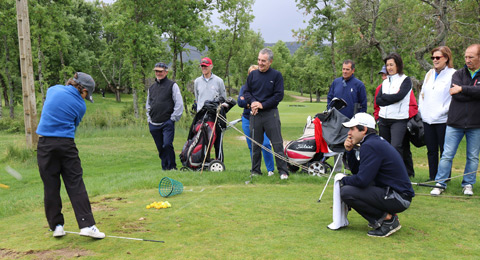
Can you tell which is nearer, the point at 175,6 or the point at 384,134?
the point at 384,134

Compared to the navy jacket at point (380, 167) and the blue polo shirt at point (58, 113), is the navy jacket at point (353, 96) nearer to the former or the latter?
the navy jacket at point (380, 167)

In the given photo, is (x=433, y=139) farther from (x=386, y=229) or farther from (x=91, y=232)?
(x=91, y=232)

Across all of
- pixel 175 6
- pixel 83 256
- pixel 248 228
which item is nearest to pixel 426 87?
pixel 248 228

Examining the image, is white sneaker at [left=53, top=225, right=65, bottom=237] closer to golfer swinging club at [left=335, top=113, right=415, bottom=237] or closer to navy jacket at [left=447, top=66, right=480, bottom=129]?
golfer swinging club at [left=335, top=113, right=415, bottom=237]

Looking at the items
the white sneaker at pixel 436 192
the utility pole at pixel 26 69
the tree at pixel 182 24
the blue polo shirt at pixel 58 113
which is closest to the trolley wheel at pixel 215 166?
the white sneaker at pixel 436 192

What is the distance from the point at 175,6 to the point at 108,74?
111 ft

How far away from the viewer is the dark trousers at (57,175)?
4.80 metres

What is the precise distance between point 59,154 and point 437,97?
5805 millimetres

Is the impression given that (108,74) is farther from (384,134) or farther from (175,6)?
(384,134)

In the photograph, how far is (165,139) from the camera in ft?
30.1

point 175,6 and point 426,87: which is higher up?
point 175,6

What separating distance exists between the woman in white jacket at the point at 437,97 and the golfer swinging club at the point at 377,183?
2728mm

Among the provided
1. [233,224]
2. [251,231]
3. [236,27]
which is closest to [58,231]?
[233,224]

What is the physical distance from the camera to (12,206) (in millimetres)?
6727
